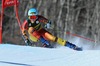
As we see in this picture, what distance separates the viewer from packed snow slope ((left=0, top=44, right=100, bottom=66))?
6.06m

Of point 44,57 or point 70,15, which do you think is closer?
point 44,57

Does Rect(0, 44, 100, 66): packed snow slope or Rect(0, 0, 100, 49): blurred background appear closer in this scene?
Rect(0, 44, 100, 66): packed snow slope

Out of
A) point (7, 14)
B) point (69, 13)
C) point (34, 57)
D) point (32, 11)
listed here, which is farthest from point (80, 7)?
point (34, 57)

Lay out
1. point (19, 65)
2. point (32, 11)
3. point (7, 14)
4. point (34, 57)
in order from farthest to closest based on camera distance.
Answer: point (7, 14) → point (32, 11) → point (34, 57) → point (19, 65)

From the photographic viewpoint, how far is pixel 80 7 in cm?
2016

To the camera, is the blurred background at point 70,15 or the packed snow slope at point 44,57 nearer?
the packed snow slope at point 44,57

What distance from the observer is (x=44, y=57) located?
21.0 feet

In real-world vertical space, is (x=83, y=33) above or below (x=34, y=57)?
below

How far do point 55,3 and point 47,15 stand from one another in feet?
2.26

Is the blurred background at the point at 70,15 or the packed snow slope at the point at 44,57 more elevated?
the packed snow slope at the point at 44,57

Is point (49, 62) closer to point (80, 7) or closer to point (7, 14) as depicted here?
point (80, 7)

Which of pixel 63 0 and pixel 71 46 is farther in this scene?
pixel 63 0

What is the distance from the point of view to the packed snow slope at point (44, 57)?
19.9ft

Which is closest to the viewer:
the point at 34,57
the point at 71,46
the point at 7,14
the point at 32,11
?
the point at 34,57
